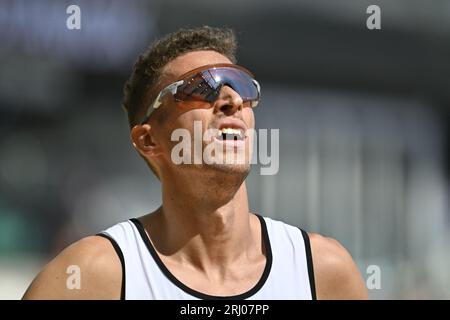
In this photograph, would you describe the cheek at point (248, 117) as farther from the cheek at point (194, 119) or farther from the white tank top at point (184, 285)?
the white tank top at point (184, 285)

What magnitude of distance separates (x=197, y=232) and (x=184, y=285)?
0.21 meters

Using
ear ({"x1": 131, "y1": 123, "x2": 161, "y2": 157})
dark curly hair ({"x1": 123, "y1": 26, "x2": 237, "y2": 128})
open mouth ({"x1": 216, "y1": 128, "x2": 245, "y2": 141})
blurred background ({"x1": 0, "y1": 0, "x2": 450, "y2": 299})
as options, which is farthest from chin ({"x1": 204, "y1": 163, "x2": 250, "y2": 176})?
blurred background ({"x1": 0, "y1": 0, "x2": 450, "y2": 299})

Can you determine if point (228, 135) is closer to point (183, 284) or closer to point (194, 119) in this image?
point (194, 119)

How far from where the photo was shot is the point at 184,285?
241 cm

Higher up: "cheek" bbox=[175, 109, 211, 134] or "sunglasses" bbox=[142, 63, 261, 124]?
"sunglasses" bbox=[142, 63, 261, 124]

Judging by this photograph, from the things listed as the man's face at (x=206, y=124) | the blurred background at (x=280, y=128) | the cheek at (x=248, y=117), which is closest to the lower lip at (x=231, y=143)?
the man's face at (x=206, y=124)

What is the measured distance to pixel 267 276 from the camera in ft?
8.15

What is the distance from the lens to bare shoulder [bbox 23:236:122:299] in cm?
234

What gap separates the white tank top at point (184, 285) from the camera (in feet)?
7.84

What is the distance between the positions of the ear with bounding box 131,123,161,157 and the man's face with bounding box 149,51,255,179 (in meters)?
0.02

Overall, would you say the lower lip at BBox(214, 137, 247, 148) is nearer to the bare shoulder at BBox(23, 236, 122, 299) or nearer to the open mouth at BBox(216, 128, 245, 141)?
the open mouth at BBox(216, 128, 245, 141)
